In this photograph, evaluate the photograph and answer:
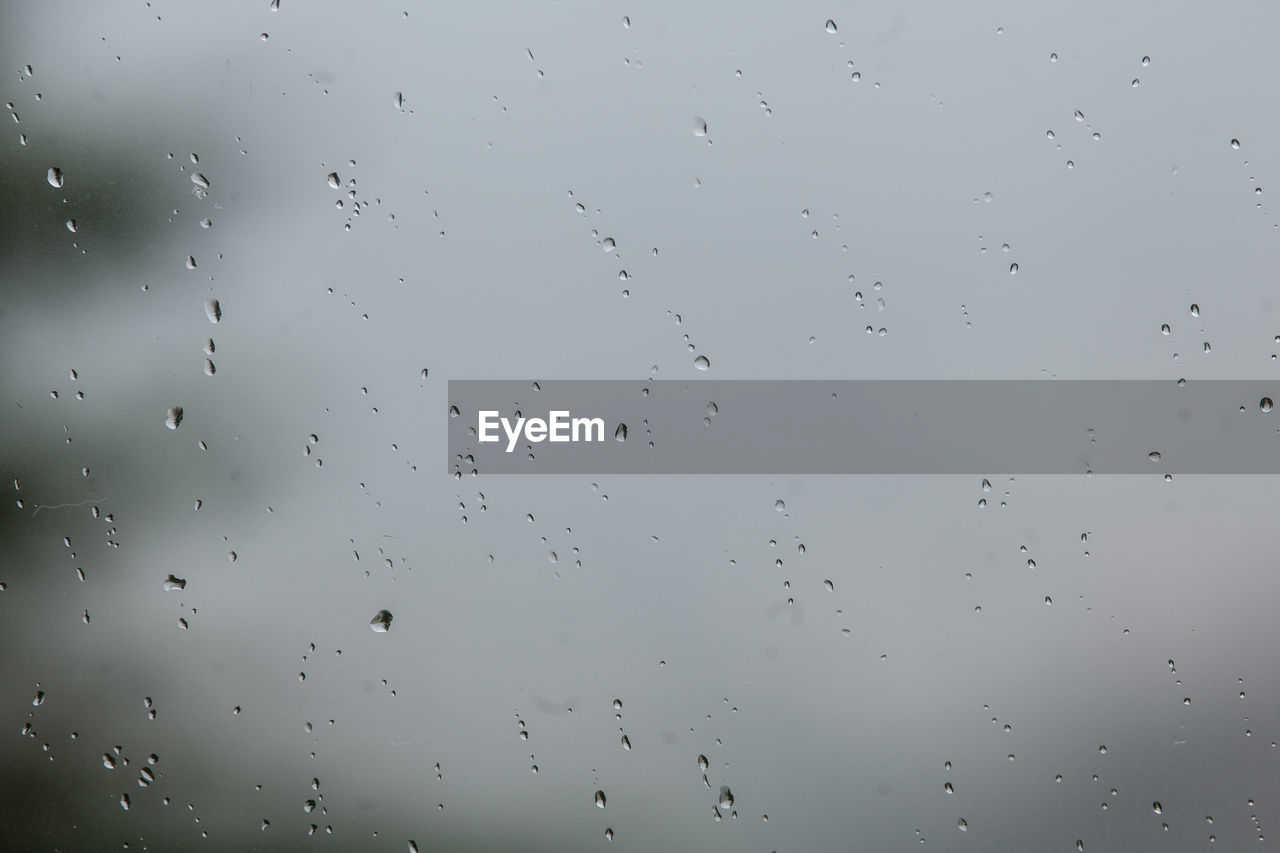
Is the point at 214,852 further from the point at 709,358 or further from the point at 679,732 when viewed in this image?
the point at 709,358

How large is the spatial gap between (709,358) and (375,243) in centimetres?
50

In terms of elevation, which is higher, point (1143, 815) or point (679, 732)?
point (679, 732)

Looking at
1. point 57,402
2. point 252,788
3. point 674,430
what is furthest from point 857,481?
point 57,402

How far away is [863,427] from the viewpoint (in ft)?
3.93

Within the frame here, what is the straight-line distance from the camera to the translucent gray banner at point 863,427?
120cm

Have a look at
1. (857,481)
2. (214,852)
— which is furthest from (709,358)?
(214,852)

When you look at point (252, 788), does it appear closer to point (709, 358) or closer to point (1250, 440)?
point (709, 358)

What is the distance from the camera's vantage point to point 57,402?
1.23 meters

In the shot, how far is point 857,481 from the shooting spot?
120 centimetres

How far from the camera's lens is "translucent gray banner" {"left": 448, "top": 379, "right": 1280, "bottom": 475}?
120 centimetres

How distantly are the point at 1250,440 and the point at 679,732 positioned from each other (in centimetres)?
90

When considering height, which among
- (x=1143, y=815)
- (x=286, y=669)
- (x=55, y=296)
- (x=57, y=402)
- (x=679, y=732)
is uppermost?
(x=55, y=296)

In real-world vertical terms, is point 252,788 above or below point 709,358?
below


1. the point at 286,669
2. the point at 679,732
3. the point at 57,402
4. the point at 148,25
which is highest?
the point at 148,25
